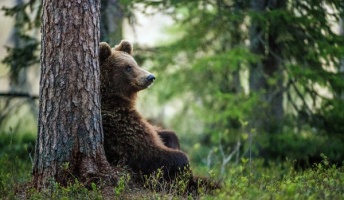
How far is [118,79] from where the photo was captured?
21.4 feet

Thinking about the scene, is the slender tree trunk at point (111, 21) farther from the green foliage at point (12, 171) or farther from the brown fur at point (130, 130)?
the brown fur at point (130, 130)

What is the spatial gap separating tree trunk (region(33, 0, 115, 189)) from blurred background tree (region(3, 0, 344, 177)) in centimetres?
302

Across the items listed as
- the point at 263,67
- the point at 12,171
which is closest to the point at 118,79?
the point at 12,171

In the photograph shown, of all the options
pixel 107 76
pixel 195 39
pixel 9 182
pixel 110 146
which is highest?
pixel 195 39

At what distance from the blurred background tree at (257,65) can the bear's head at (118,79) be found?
220 centimetres

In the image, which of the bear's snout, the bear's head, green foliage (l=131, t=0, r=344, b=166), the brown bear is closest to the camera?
the brown bear

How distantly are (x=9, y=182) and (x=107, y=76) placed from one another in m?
1.72

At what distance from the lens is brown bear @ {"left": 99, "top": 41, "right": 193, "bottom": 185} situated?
6133 mm

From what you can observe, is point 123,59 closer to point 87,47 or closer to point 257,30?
point 87,47

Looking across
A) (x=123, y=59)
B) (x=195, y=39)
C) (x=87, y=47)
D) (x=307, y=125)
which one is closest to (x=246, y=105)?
(x=195, y=39)

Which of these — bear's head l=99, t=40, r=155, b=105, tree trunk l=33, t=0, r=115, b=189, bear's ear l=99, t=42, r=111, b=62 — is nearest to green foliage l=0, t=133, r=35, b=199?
tree trunk l=33, t=0, r=115, b=189

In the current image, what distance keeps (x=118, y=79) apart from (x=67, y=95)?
43.5 inches

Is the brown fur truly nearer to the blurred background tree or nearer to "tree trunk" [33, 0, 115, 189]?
"tree trunk" [33, 0, 115, 189]

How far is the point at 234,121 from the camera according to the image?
42.7 feet
